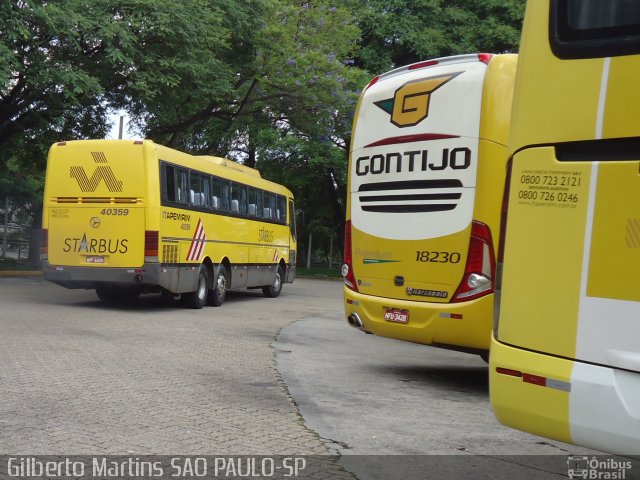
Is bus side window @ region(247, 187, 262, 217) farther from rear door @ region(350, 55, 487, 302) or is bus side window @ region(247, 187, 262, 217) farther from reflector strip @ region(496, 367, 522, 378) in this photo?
reflector strip @ region(496, 367, 522, 378)

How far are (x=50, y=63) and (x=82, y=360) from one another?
39.0 feet

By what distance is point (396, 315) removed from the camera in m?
8.29

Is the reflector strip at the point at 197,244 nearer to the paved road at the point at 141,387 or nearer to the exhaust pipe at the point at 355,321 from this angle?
the paved road at the point at 141,387

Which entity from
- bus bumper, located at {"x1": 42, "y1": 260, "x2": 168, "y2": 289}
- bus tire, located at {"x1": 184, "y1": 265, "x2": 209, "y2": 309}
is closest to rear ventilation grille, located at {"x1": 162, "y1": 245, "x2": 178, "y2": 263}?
bus bumper, located at {"x1": 42, "y1": 260, "x2": 168, "y2": 289}

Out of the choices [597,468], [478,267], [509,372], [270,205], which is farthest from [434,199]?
[270,205]

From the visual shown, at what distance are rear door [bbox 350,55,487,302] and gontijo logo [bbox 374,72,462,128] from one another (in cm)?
1

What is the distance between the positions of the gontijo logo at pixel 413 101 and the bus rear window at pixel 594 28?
14.2 ft

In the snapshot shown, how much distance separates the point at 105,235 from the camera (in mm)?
14836

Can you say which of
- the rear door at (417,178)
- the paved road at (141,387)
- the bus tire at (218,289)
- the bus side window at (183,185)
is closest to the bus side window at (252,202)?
the bus tire at (218,289)

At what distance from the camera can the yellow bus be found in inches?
134

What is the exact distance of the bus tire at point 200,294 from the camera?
1664cm

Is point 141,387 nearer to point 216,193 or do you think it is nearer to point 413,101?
point 413,101

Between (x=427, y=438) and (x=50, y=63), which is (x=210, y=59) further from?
(x=427, y=438)

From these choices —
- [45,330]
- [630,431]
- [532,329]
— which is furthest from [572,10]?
[45,330]
